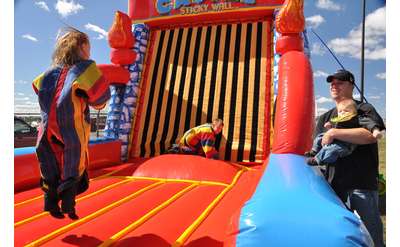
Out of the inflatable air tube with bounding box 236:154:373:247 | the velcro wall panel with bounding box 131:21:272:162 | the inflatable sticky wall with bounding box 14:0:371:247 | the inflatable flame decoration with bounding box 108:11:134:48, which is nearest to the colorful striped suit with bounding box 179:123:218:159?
the inflatable sticky wall with bounding box 14:0:371:247

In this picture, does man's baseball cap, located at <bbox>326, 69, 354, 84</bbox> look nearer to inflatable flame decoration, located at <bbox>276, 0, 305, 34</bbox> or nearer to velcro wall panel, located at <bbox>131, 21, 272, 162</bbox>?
inflatable flame decoration, located at <bbox>276, 0, 305, 34</bbox>

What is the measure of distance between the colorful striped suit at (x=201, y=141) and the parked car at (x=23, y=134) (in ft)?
16.5

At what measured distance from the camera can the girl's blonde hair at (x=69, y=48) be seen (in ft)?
4.92

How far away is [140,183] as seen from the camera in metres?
2.65

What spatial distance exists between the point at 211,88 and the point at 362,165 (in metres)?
2.60

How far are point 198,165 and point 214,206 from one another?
0.88 metres

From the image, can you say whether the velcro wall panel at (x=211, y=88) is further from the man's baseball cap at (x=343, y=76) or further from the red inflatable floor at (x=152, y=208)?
the man's baseball cap at (x=343, y=76)

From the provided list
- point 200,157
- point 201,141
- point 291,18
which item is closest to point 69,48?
point 200,157

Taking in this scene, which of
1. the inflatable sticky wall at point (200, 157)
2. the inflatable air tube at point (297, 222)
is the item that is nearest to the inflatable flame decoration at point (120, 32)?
the inflatable sticky wall at point (200, 157)

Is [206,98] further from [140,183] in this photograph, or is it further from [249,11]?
[140,183]

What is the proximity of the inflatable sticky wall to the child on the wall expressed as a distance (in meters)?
0.27

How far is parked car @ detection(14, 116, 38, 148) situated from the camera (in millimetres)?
6868

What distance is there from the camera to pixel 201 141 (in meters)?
3.41

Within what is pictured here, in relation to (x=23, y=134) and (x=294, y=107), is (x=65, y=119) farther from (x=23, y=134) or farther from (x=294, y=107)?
(x=23, y=134)
